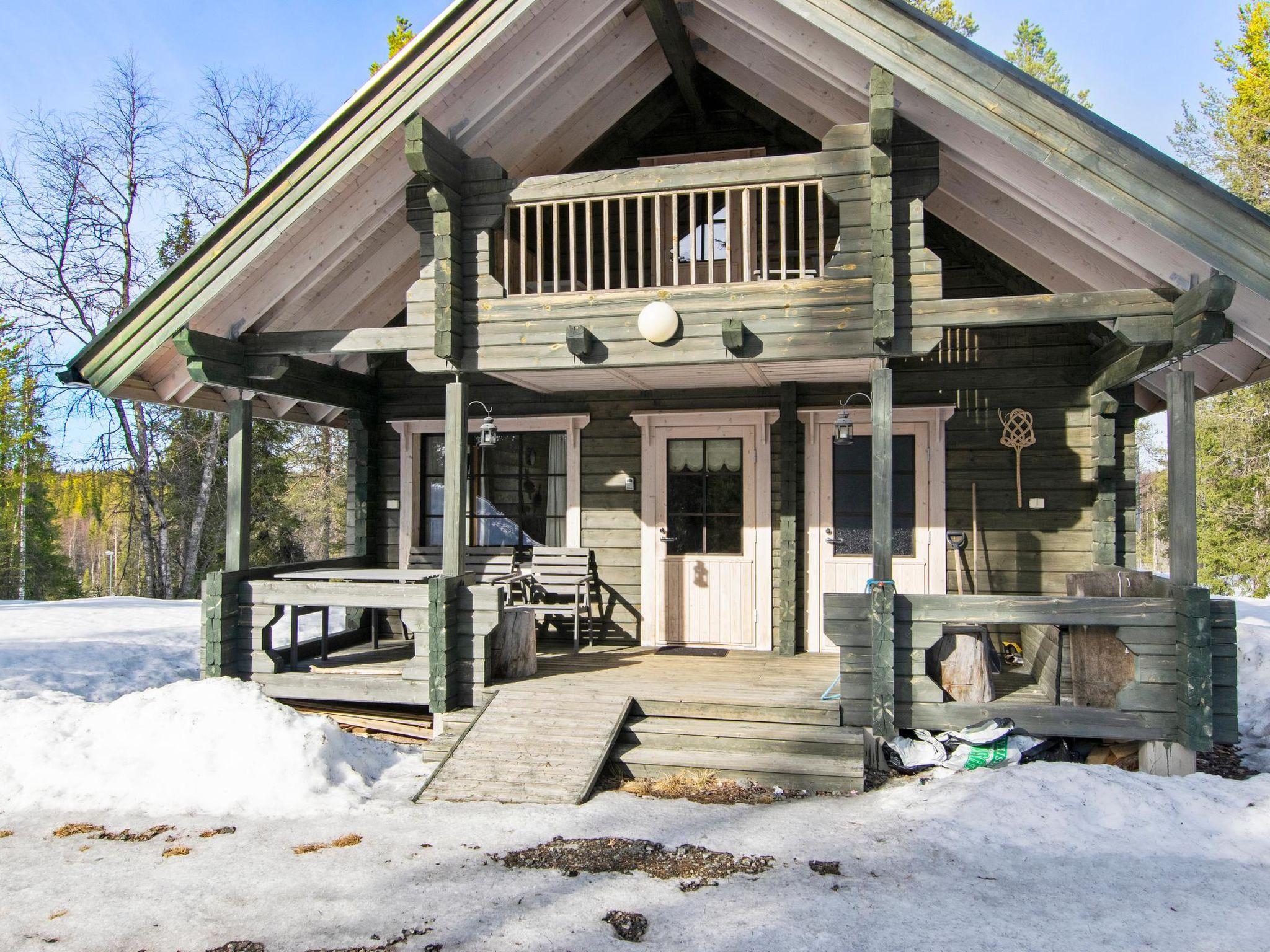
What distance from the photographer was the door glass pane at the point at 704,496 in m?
8.04

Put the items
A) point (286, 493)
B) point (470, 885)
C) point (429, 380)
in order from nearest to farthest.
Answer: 1. point (470, 885)
2. point (429, 380)
3. point (286, 493)

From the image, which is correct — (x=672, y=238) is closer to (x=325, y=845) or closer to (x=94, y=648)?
(x=325, y=845)

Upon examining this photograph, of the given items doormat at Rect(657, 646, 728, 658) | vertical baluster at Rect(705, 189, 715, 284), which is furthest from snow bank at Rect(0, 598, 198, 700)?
vertical baluster at Rect(705, 189, 715, 284)

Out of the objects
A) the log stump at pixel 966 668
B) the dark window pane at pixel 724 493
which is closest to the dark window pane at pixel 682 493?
the dark window pane at pixel 724 493

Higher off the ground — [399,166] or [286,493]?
[399,166]

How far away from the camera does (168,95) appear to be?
19844 millimetres

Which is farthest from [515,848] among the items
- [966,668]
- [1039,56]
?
[1039,56]

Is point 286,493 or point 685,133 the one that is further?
point 286,493

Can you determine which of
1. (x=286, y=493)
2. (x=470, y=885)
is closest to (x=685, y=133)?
(x=470, y=885)

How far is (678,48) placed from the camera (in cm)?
673

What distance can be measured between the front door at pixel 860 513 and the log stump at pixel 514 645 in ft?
8.82

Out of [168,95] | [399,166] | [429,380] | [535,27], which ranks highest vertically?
[168,95]

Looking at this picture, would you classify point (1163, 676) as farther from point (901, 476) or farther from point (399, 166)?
point (399, 166)

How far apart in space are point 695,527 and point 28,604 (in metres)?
9.88
